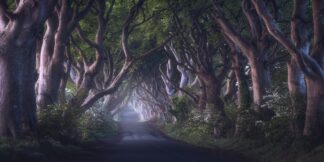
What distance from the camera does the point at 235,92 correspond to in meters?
36.4

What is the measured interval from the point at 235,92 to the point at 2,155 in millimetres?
23765

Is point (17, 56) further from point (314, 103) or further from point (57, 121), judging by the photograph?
point (314, 103)

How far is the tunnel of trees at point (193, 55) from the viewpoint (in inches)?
685

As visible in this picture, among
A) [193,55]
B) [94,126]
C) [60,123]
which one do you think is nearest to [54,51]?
[60,123]

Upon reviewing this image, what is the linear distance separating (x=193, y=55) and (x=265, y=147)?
534 inches

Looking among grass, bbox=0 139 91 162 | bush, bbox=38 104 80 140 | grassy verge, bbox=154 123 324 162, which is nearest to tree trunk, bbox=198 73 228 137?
grassy verge, bbox=154 123 324 162

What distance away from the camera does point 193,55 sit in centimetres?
3325

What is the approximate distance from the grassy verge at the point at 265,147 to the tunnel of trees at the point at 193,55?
0.40 m

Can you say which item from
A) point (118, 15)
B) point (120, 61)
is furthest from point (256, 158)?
point (120, 61)

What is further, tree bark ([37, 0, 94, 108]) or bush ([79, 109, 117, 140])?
bush ([79, 109, 117, 140])

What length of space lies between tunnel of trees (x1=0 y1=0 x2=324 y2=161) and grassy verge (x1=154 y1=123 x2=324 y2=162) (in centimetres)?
40

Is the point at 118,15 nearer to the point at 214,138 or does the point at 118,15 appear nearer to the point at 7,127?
the point at 214,138

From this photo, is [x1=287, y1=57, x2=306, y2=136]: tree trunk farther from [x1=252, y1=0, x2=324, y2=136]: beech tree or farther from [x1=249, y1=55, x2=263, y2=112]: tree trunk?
[x1=249, y1=55, x2=263, y2=112]: tree trunk

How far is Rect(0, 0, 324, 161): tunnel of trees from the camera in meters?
17.4
